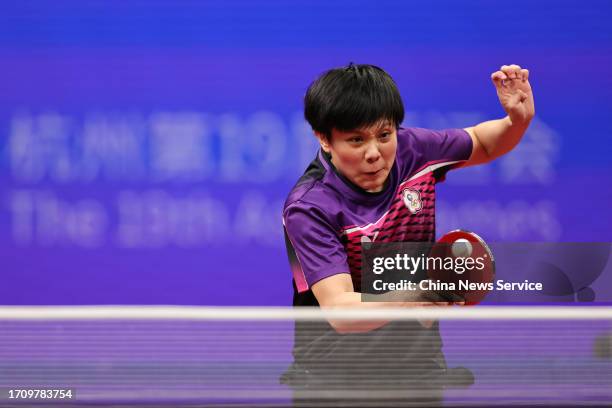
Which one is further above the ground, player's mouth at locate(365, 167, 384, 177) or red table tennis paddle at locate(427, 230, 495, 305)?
player's mouth at locate(365, 167, 384, 177)

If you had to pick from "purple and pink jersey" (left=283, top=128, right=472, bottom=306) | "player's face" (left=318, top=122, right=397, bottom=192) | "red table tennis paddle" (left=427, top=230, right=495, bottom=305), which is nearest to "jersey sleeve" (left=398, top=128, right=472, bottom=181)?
"purple and pink jersey" (left=283, top=128, right=472, bottom=306)

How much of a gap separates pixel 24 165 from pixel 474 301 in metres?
2.27

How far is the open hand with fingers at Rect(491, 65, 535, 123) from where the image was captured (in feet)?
6.93

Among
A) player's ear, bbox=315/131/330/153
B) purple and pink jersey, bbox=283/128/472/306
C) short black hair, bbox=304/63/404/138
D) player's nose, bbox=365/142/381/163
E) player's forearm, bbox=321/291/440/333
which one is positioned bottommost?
player's forearm, bbox=321/291/440/333

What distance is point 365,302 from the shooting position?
1.81 metres

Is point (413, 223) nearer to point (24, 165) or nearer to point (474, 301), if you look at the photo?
point (474, 301)

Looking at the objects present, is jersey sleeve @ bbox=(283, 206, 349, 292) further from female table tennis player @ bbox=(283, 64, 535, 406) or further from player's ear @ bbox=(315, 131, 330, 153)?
player's ear @ bbox=(315, 131, 330, 153)

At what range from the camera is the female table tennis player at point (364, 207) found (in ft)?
5.66

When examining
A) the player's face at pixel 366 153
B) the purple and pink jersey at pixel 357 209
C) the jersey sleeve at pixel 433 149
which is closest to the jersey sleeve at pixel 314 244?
the purple and pink jersey at pixel 357 209

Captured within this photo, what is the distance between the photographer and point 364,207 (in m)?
2.03

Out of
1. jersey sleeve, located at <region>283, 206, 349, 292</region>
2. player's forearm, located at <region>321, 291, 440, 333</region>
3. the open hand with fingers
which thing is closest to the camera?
player's forearm, located at <region>321, 291, 440, 333</region>

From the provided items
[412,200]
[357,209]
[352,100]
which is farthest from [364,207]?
[352,100]

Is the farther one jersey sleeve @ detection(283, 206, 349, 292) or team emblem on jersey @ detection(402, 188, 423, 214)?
team emblem on jersey @ detection(402, 188, 423, 214)

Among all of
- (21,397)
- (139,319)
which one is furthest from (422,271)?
(21,397)
